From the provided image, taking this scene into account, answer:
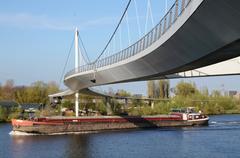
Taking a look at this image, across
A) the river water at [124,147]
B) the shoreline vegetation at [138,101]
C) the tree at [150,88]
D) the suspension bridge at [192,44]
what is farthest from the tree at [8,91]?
the suspension bridge at [192,44]

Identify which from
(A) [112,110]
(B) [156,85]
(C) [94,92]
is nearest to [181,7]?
(C) [94,92]

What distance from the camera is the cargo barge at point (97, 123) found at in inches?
1820

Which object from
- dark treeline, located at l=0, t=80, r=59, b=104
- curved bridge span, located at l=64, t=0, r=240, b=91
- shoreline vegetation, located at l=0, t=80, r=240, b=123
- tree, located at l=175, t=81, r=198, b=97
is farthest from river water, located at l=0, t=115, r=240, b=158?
tree, located at l=175, t=81, r=198, b=97

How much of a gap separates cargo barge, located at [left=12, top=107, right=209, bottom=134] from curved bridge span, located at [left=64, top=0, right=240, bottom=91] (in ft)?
81.3

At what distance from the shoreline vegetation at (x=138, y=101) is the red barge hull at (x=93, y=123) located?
1392 centimetres

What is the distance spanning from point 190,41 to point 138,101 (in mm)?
74646

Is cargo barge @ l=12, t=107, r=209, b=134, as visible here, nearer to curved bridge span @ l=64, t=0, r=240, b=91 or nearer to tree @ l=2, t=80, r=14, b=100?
curved bridge span @ l=64, t=0, r=240, b=91

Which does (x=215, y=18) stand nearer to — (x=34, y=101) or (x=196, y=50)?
(x=196, y=50)

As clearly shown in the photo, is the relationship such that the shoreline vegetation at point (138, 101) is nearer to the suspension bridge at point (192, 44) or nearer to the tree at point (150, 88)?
the tree at point (150, 88)

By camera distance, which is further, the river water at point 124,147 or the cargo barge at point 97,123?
the cargo barge at point 97,123

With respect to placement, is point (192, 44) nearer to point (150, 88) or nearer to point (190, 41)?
point (190, 41)

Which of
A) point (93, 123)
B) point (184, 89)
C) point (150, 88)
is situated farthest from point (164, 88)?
point (93, 123)

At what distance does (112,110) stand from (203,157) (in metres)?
44.0

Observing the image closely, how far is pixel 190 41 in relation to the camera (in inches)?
542
